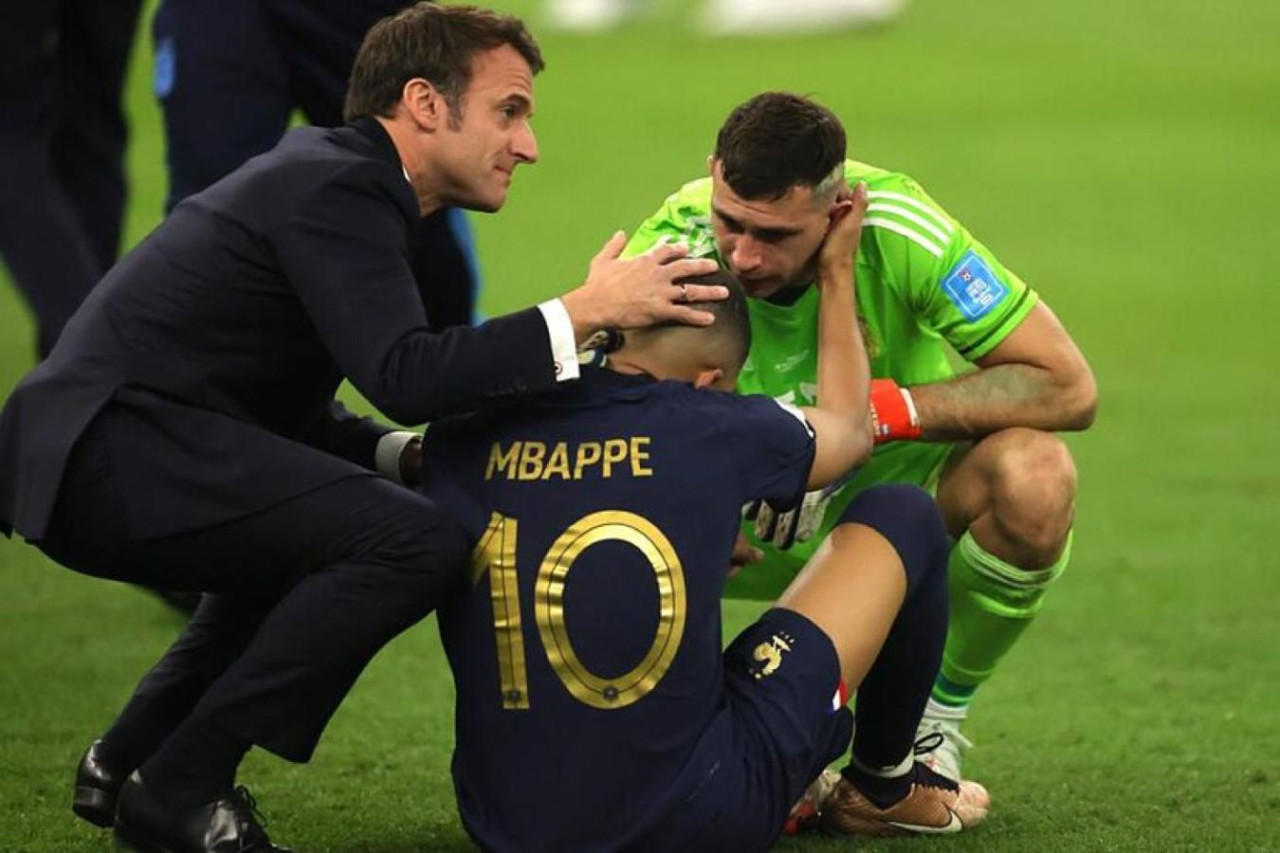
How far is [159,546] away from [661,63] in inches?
487

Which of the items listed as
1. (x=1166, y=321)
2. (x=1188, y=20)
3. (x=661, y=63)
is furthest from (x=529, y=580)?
(x=1188, y=20)

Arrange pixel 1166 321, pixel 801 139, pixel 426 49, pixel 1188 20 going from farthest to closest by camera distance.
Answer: pixel 1188 20
pixel 1166 321
pixel 801 139
pixel 426 49

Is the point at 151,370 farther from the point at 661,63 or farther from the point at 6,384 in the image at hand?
the point at 661,63

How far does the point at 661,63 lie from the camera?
15539 mm

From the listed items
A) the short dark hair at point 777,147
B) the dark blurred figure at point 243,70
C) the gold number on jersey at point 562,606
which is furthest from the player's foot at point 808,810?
the dark blurred figure at point 243,70

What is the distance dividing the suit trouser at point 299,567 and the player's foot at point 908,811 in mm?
782

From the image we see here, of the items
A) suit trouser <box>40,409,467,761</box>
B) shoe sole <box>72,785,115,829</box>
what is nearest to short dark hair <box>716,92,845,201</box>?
suit trouser <box>40,409,467,761</box>

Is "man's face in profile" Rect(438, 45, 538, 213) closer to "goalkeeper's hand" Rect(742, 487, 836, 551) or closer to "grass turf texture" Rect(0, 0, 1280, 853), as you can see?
"goalkeeper's hand" Rect(742, 487, 836, 551)

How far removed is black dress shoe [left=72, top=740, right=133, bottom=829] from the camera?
3650 mm

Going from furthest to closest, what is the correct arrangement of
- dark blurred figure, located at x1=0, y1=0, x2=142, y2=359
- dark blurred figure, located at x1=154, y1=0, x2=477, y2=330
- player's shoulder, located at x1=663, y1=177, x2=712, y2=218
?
dark blurred figure, located at x1=0, y1=0, x2=142, y2=359
dark blurred figure, located at x1=154, y1=0, x2=477, y2=330
player's shoulder, located at x1=663, y1=177, x2=712, y2=218

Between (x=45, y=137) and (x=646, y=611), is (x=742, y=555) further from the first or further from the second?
(x=45, y=137)

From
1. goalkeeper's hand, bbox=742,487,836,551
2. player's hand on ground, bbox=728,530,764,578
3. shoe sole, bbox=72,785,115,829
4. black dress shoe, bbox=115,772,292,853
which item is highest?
player's hand on ground, bbox=728,530,764,578

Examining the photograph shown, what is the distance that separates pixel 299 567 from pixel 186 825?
1.21ft

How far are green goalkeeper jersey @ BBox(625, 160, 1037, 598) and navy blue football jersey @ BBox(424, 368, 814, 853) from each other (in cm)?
73
